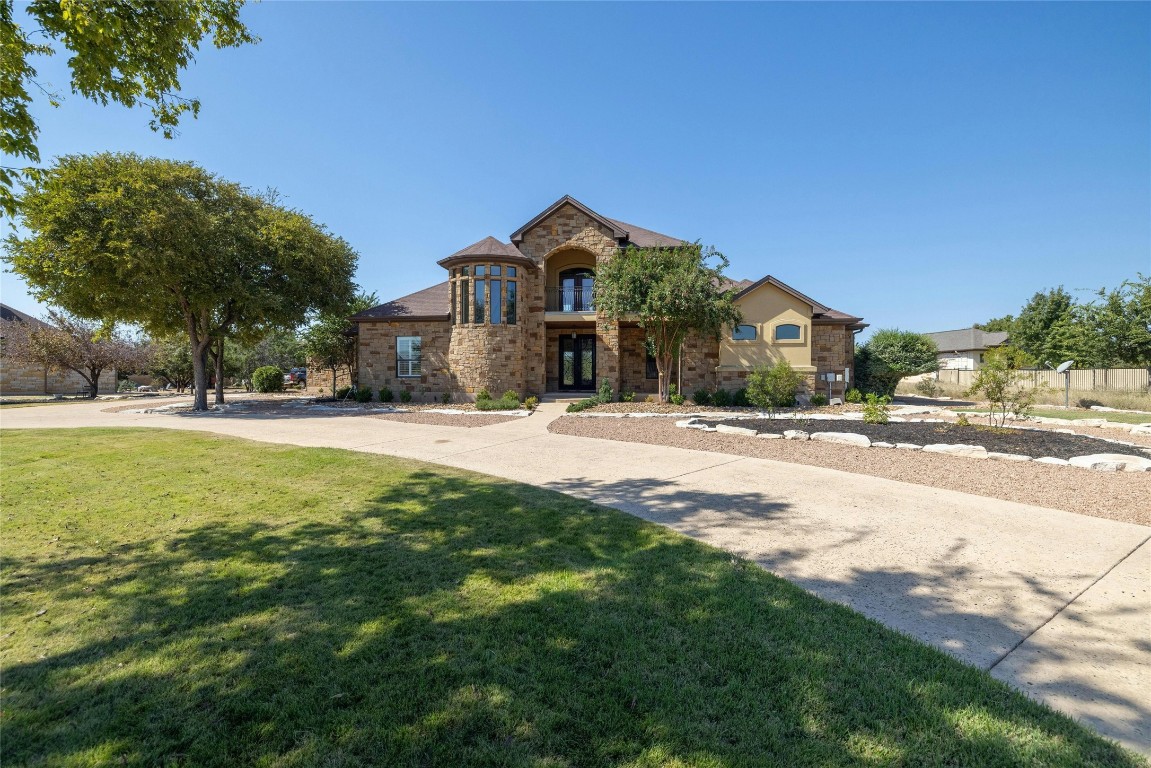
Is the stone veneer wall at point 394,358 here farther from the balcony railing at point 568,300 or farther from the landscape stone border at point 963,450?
the landscape stone border at point 963,450

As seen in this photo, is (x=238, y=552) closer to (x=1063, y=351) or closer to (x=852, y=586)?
(x=852, y=586)

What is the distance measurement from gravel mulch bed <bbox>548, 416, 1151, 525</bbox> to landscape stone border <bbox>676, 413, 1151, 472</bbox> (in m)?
0.21

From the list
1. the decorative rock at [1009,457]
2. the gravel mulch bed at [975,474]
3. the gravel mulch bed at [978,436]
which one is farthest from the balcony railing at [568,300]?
the decorative rock at [1009,457]

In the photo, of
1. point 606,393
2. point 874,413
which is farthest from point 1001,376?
point 606,393

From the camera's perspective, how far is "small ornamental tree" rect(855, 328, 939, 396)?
842 inches

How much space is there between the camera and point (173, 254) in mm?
15945

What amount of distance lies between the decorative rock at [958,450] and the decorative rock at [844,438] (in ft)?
3.17

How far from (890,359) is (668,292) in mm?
12278

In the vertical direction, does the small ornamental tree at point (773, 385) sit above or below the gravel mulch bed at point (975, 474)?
above

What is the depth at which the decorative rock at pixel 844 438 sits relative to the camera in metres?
9.39

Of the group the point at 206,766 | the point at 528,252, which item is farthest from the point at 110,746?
the point at 528,252

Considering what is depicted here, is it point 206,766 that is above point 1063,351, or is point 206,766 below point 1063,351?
below

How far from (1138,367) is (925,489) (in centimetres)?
2618

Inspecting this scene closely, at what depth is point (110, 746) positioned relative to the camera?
6.64ft
